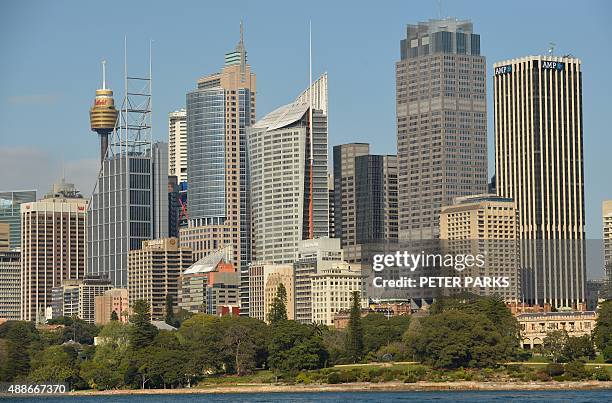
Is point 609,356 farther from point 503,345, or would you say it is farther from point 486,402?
point 486,402

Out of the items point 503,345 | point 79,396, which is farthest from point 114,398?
point 503,345

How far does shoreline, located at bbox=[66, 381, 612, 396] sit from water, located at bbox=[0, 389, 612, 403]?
249 centimetres

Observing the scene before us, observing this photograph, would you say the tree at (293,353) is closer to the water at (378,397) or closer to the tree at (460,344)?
the water at (378,397)

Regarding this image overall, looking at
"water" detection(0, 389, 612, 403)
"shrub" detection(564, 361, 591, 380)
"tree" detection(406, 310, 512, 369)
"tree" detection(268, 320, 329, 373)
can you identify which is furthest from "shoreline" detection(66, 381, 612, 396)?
"tree" detection(406, 310, 512, 369)

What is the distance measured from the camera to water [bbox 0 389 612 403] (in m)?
161

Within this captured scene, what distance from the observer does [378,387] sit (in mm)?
185625

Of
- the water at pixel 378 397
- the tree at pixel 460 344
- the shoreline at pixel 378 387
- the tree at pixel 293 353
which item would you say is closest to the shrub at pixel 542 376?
the shoreline at pixel 378 387

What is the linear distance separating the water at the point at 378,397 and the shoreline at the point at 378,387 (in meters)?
2.49

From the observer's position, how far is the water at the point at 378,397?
16088 cm

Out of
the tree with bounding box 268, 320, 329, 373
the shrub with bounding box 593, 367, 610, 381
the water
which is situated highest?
the tree with bounding box 268, 320, 329, 373

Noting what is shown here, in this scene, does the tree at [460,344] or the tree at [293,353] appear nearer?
the tree at [460,344]

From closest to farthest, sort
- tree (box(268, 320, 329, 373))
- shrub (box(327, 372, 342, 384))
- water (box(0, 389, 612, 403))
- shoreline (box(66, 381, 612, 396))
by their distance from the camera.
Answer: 1. water (box(0, 389, 612, 403))
2. shoreline (box(66, 381, 612, 396))
3. shrub (box(327, 372, 342, 384))
4. tree (box(268, 320, 329, 373))

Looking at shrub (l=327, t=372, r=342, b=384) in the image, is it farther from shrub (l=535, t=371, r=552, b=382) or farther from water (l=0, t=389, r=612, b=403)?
shrub (l=535, t=371, r=552, b=382)

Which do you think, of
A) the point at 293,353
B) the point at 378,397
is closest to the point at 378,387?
the point at 378,397
